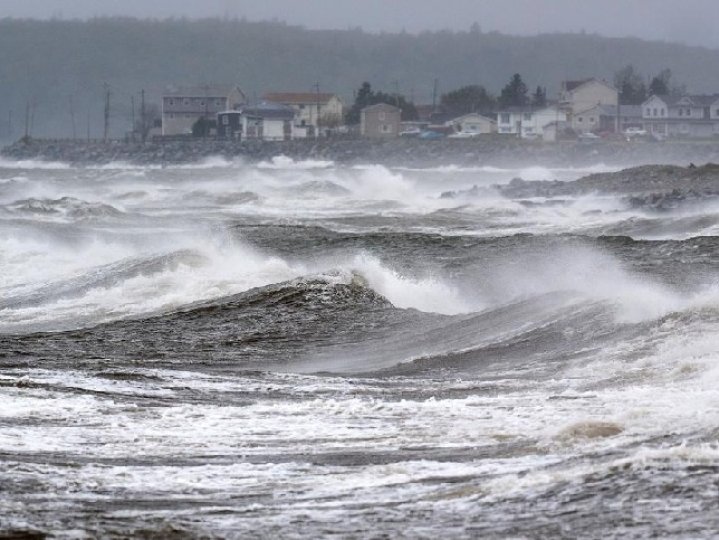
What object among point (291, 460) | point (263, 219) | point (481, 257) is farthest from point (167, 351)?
point (263, 219)

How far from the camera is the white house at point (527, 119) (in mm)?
134875

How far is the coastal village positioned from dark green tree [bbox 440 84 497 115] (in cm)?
180

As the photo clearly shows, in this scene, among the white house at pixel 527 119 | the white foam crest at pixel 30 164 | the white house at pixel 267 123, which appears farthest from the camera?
the white house at pixel 267 123

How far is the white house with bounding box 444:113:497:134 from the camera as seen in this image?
13788 centimetres

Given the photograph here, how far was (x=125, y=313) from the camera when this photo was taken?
1945cm

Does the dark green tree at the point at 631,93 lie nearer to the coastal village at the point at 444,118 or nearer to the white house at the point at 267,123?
the coastal village at the point at 444,118

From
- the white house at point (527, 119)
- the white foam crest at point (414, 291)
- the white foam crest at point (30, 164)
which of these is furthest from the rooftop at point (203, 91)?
the white foam crest at point (414, 291)

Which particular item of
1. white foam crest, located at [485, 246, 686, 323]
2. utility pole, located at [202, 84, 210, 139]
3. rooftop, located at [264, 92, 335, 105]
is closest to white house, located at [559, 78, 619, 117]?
rooftop, located at [264, 92, 335, 105]

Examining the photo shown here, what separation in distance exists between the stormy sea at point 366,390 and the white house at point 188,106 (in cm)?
12354

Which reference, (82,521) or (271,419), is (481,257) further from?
(82,521)

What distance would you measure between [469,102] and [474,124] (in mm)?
17261

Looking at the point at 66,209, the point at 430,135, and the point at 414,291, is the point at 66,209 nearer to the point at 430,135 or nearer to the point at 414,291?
the point at 414,291

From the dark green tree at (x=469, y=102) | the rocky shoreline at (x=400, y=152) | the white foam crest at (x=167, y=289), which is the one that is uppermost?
the dark green tree at (x=469, y=102)

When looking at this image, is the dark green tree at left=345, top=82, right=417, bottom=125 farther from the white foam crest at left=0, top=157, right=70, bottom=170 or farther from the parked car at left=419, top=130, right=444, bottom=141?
the white foam crest at left=0, top=157, right=70, bottom=170
